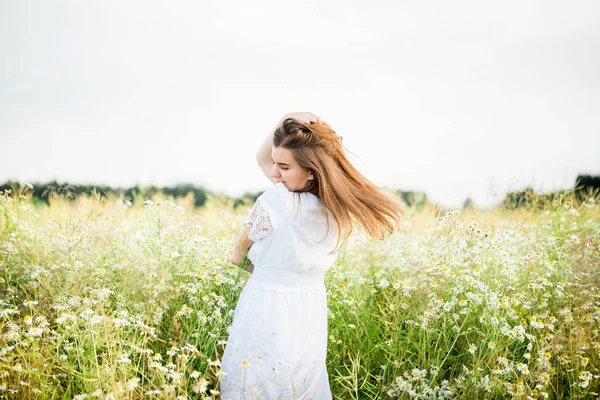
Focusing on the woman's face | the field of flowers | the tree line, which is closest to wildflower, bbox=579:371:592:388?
the field of flowers

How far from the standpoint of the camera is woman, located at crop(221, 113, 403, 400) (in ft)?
9.00

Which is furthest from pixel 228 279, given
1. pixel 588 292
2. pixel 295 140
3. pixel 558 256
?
pixel 558 256

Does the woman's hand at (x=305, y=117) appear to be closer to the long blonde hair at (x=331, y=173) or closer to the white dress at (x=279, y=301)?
the long blonde hair at (x=331, y=173)

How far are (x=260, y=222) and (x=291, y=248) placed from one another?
227 mm

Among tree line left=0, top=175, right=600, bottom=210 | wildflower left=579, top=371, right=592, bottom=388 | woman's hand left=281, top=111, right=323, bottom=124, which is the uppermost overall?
Answer: woman's hand left=281, top=111, right=323, bottom=124

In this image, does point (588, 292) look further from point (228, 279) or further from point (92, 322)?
point (92, 322)

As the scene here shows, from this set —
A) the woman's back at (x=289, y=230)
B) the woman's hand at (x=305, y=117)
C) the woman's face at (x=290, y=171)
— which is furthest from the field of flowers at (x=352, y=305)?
the woman's hand at (x=305, y=117)

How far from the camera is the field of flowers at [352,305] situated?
3.14 m

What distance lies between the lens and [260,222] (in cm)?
272

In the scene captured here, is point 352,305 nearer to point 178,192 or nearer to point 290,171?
point 290,171

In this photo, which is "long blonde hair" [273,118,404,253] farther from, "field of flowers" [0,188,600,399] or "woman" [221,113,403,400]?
"field of flowers" [0,188,600,399]

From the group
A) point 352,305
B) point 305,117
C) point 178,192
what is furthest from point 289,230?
point 178,192

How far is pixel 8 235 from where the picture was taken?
14.3ft

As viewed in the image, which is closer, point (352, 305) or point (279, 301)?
point (279, 301)
